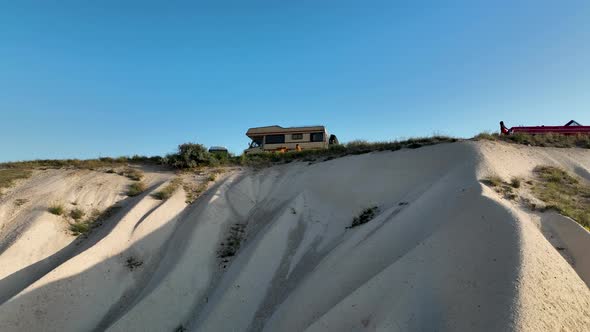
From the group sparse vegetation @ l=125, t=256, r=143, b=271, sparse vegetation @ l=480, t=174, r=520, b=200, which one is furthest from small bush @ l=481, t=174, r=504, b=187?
sparse vegetation @ l=125, t=256, r=143, b=271

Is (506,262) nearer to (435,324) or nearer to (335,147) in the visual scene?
(435,324)

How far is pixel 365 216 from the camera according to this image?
11.9 m

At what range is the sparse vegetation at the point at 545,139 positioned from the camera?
54.7 feet

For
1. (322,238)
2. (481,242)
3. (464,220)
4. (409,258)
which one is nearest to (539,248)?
(481,242)

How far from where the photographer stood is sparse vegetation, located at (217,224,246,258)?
11.6 meters

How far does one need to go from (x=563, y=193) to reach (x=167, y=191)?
559 inches

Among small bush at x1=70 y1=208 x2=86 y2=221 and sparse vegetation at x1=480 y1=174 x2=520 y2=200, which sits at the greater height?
sparse vegetation at x1=480 y1=174 x2=520 y2=200

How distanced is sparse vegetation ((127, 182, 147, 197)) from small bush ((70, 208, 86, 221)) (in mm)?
1958

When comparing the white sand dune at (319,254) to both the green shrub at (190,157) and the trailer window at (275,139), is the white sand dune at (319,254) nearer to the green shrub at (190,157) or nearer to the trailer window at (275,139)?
the green shrub at (190,157)

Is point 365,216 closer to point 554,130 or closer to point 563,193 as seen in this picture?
point 563,193

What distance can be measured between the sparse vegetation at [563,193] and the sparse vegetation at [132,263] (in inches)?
466

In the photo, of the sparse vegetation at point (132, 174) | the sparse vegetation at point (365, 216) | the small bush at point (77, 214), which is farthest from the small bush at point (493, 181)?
the sparse vegetation at point (132, 174)

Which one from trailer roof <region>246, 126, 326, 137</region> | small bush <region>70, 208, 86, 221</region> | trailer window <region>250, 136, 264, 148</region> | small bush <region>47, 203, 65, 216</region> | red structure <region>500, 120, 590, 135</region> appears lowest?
small bush <region>70, 208, 86, 221</region>

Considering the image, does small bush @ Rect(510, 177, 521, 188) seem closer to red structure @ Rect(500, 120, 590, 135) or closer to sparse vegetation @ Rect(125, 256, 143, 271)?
red structure @ Rect(500, 120, 590, 135)
